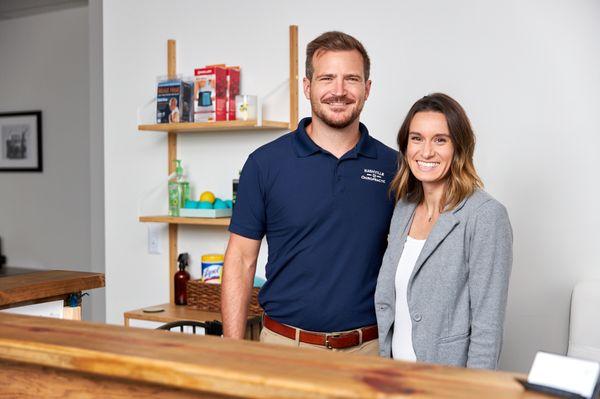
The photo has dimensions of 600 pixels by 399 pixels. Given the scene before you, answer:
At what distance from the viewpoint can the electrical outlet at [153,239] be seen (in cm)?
348

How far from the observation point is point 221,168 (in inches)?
129

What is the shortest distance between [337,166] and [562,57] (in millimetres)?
1034

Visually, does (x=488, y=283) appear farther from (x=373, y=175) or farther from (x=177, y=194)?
(x=177, y=194)

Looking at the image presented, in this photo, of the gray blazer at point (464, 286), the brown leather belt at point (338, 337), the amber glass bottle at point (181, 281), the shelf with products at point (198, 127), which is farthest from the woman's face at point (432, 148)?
the amber glass bottle at point (181, 281)

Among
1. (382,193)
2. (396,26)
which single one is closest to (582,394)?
(382,193)

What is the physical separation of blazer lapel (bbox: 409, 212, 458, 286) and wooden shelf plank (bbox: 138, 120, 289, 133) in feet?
4.47

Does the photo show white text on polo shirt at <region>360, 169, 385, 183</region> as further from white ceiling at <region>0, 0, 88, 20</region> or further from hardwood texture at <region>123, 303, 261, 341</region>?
white ceiling at <region>0, 0, 88, 20</region>

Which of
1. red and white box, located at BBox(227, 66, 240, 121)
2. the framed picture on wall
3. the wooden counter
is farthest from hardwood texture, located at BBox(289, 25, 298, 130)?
the framed picture on wall

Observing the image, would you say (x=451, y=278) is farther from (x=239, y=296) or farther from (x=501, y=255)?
(x=239, y=296)

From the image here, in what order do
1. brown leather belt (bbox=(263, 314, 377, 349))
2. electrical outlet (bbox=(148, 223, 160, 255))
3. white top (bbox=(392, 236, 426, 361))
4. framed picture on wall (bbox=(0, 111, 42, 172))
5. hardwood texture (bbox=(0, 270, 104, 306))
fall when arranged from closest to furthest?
1. hardwood texture (bbox=(0, 270, 104, 306))
2. white top (bbox=(392, 236, 426, 361))
3. brown leather belt (bbox=(263, 314, 377, 349))
4. electrical outlet (bbox=(148, 223, 160, 255))
5. framed picture on wall (bbox=(0, 111, 42, 172))

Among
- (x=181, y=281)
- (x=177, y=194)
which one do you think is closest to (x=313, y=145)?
(x=177, y=194)

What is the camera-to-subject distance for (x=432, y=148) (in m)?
1.77

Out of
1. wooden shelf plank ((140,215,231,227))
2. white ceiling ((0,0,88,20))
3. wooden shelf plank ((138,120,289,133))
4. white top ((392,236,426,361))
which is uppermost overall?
white ceiling ((0,0,88,20))

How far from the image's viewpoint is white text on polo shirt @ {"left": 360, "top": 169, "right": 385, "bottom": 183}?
202 cm
